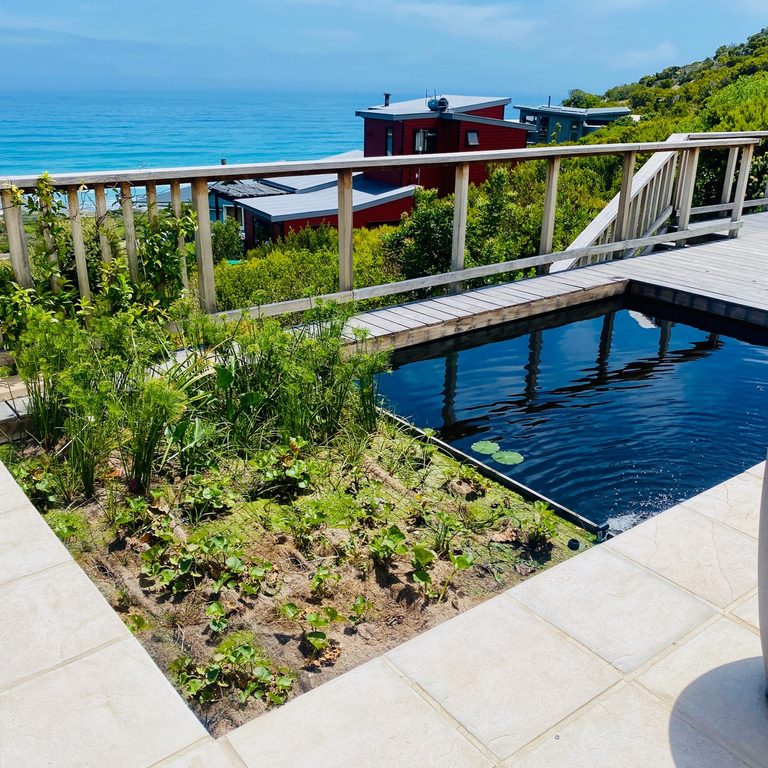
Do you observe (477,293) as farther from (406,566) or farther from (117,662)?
(117,662)

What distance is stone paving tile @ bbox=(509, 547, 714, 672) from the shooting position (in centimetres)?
206

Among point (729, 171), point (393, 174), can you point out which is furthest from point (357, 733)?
point (393, 174)

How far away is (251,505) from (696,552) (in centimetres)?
164

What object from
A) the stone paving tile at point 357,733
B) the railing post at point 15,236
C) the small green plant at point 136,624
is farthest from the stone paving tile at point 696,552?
the railing post at point 15,236

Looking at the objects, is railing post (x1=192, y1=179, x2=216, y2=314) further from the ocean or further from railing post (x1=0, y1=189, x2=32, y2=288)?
the ocean

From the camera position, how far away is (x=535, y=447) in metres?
3.78

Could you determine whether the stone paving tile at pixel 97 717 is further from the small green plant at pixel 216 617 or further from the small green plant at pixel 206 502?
the small green plant at pixel 206 502

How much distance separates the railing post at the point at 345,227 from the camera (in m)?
4.65

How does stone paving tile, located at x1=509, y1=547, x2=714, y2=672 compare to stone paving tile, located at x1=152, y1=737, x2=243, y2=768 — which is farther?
stone paving tile, located at x1=509, y1=547, x2=714, y2=672

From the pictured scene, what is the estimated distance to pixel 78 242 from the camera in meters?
3.82

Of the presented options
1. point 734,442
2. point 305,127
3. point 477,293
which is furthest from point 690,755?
point 305,127

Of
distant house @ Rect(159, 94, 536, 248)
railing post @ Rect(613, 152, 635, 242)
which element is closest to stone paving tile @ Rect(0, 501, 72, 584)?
railing post @ Rect(613, 152, 635, 242)

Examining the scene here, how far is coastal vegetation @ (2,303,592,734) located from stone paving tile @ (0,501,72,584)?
11 centimetres

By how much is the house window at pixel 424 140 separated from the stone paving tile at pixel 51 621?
24.9m
